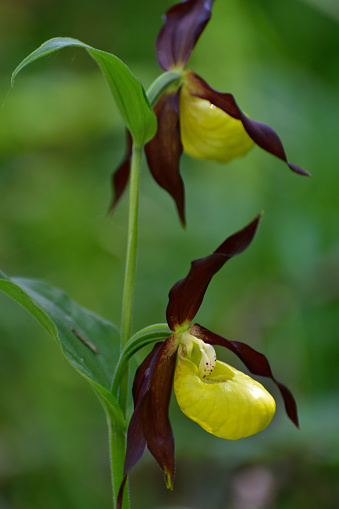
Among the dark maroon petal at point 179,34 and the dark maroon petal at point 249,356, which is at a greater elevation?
the dark maroon petal at point 179,34

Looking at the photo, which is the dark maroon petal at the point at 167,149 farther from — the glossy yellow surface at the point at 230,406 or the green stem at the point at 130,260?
the glossy yellow surface at the point at 230,406

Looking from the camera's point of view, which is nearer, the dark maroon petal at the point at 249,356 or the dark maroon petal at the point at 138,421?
the dark maroon petal at the point at 138,421

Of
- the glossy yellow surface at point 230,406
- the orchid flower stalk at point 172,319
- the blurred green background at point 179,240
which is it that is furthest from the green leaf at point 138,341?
the blurred green background at point 179,240

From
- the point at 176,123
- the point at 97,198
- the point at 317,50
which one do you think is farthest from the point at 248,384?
the point at 317,50

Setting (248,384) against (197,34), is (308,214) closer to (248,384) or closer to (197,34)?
(197,34)

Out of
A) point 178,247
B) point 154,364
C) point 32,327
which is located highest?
point 154,364

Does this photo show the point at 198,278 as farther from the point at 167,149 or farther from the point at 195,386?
the point at 167,149

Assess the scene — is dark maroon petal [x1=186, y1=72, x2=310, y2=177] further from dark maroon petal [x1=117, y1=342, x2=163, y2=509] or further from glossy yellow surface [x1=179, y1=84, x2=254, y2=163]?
dark maroon petal [x1=117, y1=342, x2=163, y2=509]
